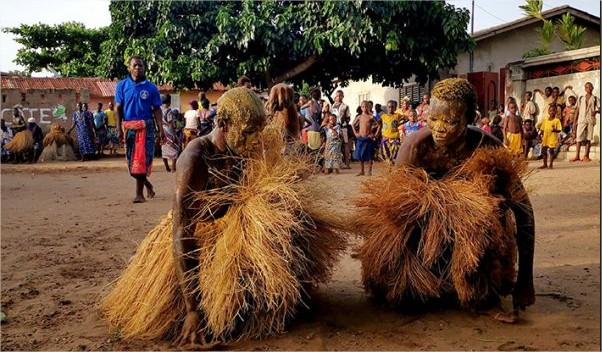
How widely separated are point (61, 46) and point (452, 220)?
3194cm

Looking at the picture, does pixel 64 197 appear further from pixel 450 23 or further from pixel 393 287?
pixel 450 23

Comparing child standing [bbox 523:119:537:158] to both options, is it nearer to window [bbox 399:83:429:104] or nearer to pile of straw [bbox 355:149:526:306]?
window [bbox 399:83:429:104]

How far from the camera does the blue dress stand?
53.8 ft

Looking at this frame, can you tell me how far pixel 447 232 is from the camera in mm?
2816

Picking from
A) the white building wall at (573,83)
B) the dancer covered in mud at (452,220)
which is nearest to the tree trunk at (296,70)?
the white building wall at (573,83)

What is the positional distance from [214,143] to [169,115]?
972cm

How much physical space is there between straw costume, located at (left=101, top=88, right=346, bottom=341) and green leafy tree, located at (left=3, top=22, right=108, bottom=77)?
2879 centimetres

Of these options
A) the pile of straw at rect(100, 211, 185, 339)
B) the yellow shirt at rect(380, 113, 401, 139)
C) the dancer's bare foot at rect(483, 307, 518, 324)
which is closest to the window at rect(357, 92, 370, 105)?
the yellow shirt at rect(380, 113, 401, 139)

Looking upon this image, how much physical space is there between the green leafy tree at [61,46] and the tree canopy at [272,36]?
50.6 ft

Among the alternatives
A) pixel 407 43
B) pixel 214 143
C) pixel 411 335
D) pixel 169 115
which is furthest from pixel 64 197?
pixel 407 43

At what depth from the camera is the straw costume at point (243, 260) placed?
260 centimetres

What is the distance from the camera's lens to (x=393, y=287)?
2.95 meters

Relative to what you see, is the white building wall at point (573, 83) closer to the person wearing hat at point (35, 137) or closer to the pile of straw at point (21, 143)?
the pile of straw at point (21, 143)

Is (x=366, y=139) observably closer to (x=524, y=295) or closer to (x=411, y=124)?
(x=411, y=124)
